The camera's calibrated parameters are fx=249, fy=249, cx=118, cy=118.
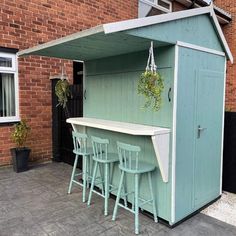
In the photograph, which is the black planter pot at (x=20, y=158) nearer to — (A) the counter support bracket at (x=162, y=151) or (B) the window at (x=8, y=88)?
(B) the window at (x=8, y=88)

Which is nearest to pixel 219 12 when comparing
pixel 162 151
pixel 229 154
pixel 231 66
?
pixel 231 66

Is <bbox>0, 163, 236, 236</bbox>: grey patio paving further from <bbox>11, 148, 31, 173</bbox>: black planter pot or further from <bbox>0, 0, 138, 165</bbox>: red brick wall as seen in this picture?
<bbox>0, 0, 138, 165</bbox>: red brick wall

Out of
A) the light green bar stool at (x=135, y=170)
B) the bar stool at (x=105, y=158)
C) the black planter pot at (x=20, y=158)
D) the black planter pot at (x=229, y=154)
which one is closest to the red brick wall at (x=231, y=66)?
the black planter pot at (x=229, y=154)

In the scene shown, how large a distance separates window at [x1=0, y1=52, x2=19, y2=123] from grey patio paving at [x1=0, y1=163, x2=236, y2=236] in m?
1.59

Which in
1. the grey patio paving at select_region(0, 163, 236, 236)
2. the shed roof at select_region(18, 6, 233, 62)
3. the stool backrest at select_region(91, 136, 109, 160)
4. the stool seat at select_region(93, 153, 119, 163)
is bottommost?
the grey patio paving at select_region(0, 163, 236, 236)

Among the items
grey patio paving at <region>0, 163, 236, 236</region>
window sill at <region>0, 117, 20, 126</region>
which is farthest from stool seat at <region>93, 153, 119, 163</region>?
window sill at <region>0, 117, 20, 126</region>

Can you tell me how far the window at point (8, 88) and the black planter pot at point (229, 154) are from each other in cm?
412

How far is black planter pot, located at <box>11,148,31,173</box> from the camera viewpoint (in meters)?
4.96

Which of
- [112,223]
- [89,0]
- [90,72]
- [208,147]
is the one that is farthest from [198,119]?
[89,0]

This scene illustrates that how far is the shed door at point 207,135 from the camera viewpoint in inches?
129

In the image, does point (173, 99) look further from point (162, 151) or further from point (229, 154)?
point (229, 154)

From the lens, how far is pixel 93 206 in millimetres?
3527

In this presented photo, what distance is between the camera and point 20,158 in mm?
4996

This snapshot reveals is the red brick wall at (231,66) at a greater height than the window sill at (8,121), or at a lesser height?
greater
